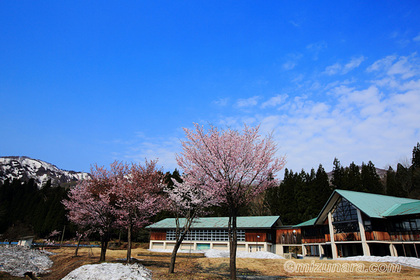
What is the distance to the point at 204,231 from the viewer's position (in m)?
41.3

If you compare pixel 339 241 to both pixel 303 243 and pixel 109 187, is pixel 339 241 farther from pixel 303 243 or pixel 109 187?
pixel 109 187

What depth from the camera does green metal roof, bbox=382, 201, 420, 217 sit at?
27375 mm

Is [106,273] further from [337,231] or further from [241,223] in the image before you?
[241,223]

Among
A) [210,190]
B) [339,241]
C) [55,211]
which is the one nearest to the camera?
[210,190]

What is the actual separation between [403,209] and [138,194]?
2925 cm

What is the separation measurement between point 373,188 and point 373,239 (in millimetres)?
29991

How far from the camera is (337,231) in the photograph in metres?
32.3

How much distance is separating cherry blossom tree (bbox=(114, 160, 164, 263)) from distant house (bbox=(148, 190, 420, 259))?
4468 millimetres

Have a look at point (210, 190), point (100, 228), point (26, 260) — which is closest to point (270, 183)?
point (210, 190)

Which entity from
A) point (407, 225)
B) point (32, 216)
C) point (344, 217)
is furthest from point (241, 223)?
point (32, 216)

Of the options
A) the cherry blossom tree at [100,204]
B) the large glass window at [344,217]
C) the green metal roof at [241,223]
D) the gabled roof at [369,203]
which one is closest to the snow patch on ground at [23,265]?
the cherry blossom tree at [100,204]

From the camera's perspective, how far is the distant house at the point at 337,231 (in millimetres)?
28297

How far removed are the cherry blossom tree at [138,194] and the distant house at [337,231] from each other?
14.7 ft

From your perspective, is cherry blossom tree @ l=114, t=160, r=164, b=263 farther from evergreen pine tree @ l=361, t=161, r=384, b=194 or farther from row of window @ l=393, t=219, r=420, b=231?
evergreen pine tree @ l=361, t=161, r=384, b=194
